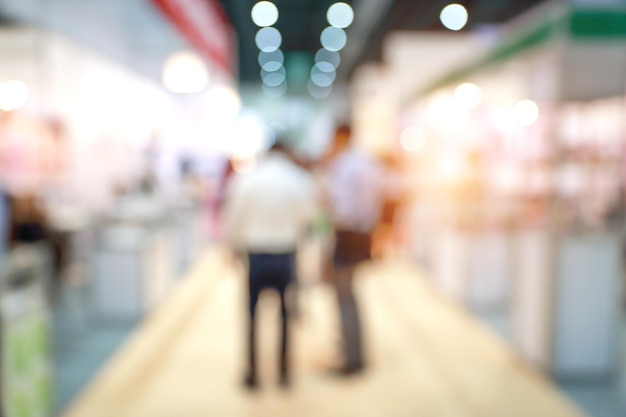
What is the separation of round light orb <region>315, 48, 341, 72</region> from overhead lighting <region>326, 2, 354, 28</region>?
430 cm

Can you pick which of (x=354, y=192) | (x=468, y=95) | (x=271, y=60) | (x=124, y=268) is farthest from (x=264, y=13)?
(x=354, y=192)

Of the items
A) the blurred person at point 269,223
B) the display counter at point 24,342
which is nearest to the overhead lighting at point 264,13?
the blurred person at point 269,223

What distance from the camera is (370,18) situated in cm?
1118

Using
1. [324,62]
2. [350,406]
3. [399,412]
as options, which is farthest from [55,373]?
[324,62]

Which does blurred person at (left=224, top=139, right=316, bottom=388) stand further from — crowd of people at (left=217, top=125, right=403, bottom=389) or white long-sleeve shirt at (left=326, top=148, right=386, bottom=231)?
white long-sleeve shirt at (left=326, top=148, right=386, bottom=231)

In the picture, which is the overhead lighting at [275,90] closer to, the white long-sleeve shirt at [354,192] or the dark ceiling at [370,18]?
the dark ceiling at [370,18]

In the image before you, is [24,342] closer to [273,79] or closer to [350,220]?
[350,220]

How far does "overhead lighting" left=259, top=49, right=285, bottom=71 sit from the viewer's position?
66.2 feet

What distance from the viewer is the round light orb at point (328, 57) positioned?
65.1 ft

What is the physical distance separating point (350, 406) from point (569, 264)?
1854mm

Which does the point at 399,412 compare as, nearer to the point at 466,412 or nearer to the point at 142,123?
the point at 466,412

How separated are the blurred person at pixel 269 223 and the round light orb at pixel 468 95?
12.1ft

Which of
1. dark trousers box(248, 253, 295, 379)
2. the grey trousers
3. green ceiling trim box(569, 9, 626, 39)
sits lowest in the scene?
the grey trousers

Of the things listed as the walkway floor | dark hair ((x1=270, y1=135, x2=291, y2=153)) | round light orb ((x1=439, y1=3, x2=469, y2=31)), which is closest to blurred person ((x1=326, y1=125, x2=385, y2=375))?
the walkway floor
